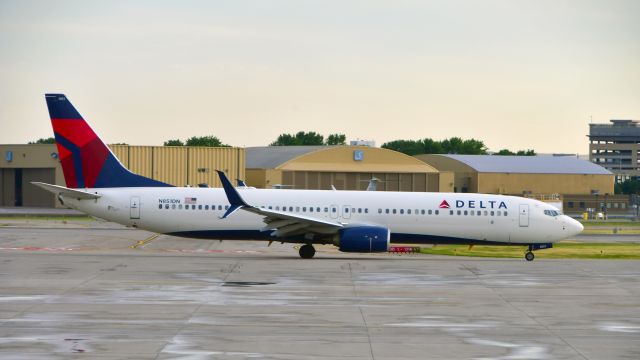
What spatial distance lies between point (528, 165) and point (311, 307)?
86792 mm

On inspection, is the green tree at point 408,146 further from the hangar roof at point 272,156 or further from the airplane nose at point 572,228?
the airplane nose at point 572,228

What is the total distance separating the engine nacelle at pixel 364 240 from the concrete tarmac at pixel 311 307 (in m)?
0.61

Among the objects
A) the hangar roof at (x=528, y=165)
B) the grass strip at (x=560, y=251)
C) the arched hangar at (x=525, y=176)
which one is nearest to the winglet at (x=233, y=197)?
the grass strip at (x=560, y=251)

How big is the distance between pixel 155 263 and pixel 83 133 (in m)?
8.21

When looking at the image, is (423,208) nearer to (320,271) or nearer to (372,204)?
(372,204)

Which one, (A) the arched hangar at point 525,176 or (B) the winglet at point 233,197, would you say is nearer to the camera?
(B) the winglet at point 233,197

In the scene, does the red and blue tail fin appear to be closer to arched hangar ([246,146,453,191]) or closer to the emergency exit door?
the emergency exit door

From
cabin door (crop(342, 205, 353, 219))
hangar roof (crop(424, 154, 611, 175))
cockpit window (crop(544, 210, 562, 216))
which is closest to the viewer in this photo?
cabin door (crop(342, 205, 353, 219))

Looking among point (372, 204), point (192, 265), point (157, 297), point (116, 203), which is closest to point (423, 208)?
point (372, 204)

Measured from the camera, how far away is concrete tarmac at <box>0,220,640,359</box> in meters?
19.2

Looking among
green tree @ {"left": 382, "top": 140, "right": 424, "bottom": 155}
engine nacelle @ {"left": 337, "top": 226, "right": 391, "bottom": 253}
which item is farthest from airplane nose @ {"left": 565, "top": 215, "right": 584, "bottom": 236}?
green tree @ {"left": 382, "top": 140, "right": 424, "bottom": 155}

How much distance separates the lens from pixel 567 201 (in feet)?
A: 340

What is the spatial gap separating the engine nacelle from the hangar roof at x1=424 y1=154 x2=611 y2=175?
6593 cm

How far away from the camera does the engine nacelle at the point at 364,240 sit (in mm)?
38625
